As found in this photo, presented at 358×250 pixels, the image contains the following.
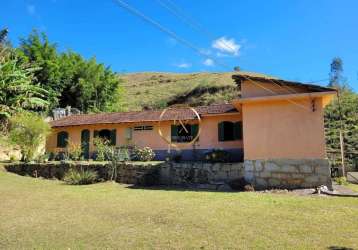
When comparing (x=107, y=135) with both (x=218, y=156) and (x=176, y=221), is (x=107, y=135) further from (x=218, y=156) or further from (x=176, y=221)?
(x=176, y=221)

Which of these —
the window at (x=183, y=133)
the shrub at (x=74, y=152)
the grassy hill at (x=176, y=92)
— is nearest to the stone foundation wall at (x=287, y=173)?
the window at (x=183, y=133)

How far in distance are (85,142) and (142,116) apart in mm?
4735

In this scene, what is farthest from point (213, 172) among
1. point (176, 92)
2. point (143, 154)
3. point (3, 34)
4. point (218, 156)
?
point (176, 92)

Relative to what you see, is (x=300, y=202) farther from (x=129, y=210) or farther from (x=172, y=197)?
(x=129, y=210)

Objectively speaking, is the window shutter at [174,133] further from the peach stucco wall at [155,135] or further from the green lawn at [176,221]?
the green lawn at [176,221]

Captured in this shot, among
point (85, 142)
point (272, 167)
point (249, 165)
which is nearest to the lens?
point (272, 167)

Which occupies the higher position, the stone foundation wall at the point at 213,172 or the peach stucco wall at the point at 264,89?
the peach stucco wall at the point at 264,89

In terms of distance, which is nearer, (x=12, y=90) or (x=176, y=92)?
(x=12, y=90)

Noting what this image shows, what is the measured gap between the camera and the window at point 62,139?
21.6 meters

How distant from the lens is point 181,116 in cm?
1848

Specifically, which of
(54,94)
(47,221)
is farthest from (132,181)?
(54,94)

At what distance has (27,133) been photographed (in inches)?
719

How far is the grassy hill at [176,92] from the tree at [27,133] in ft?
61.1

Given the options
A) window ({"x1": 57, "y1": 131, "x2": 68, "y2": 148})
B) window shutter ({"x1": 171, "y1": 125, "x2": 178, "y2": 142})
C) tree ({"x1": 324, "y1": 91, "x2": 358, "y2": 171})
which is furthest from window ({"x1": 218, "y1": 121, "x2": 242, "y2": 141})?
window ({"x1": 57, "y1": 131, "x2": 68, "y2": 148})
